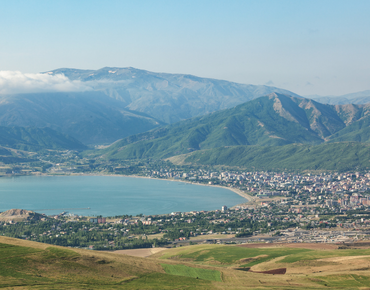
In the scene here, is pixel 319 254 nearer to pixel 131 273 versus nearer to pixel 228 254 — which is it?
pixel 228 254

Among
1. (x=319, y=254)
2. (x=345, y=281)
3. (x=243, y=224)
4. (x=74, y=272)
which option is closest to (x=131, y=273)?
(x=74, y=272)

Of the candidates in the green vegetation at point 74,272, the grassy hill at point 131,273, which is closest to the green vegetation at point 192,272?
the grassy hill at point 131,273

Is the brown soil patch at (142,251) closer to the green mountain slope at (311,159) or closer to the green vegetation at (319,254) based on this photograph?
the green vegetation at (319,254)

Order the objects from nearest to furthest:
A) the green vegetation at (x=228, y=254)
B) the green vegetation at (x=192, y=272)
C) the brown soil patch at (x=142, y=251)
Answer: the green vegetation at (x=192, y=272) < the green vegetation at (x=228, y=254) < the brown soil patch at (x=142, y=251)

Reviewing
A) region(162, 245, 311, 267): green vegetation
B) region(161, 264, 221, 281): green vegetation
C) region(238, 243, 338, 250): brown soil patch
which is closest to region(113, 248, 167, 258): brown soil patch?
region(162, 245, 311, 267): green vegetation

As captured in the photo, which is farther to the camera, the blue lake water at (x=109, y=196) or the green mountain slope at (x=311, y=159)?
the green mountain slope at (x=311, y=159)

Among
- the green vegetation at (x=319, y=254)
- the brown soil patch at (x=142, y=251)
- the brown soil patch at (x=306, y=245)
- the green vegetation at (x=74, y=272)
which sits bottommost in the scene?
the brown soil patch at (x=142, y=251)

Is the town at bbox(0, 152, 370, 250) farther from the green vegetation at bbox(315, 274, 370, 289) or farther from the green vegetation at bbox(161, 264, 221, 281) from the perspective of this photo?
the green vegetation at bbox(315, 274, 370, 289)
